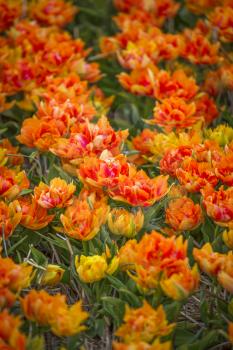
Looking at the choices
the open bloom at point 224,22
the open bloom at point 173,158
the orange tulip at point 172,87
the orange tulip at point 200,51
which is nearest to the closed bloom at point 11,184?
the open bloom at point 173,158

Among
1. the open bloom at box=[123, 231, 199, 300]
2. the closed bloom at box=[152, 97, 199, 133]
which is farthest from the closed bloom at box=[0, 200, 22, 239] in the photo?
the closed bloom at box=[152, 97, 199, 133]

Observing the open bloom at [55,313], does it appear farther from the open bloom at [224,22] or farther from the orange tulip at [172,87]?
the open bloom at [224,22]

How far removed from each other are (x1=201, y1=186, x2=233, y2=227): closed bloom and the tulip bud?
445 millimetres

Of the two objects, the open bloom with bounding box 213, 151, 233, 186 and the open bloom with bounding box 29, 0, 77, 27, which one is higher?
the open bloom with bounding box 213, 151, 233, 186

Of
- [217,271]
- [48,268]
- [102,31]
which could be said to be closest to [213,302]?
[217,271]

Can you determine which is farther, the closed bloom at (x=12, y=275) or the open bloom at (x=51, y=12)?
the open bloom at (x=51, y=12)

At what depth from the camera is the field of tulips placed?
1531 millimetres

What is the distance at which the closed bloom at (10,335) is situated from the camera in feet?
4.70

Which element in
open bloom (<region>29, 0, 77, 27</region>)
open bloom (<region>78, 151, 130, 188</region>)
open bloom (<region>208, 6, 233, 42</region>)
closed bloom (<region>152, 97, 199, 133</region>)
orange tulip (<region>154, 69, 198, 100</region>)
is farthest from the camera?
open bloom (<region>29, 0, 77, 27</region>)

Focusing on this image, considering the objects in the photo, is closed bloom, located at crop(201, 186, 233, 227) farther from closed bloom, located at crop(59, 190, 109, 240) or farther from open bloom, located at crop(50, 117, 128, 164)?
open bloom, located at crop(50, 117, 128, 164)

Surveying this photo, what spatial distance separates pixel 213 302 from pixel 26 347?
561mm

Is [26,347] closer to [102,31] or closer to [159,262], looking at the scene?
[159,262]

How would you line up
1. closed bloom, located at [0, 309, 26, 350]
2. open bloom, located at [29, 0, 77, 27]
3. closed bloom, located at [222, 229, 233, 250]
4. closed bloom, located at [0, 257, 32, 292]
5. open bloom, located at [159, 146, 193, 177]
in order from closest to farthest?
1. closed bloom, located at [0, 309, 26, 350]
2. closed bloom, located at [0, 257, 32, 292]
3. closed bloom, located at [222, 229, 233, 250]
4. open bloom, located at [159, 146, 193, 177]
5. open bloom, located at [29, 0, 77, 27]

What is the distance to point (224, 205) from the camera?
171 centimetres
